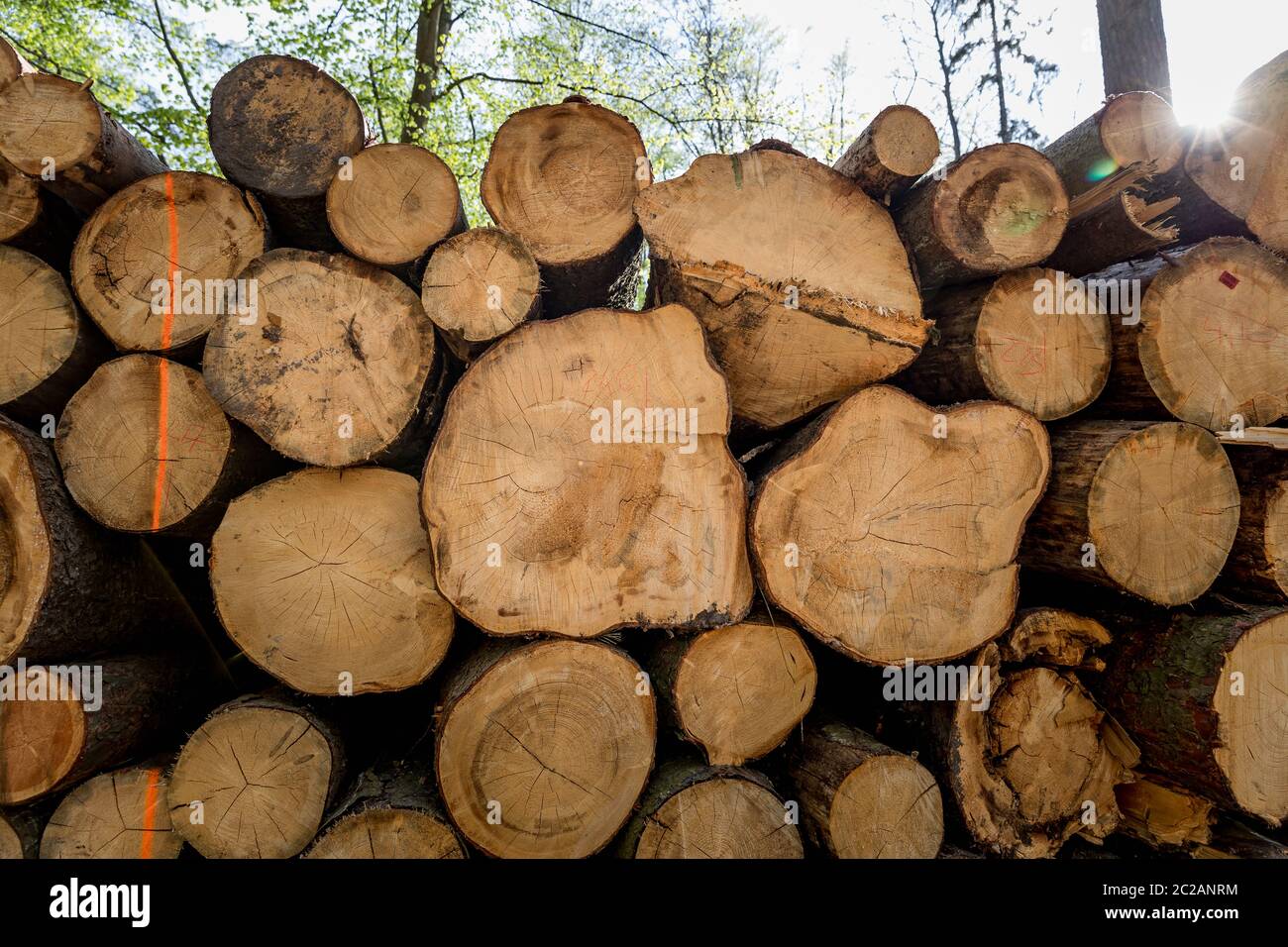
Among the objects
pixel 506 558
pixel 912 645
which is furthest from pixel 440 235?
pixel 912 645

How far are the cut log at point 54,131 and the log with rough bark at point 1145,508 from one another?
357 cm

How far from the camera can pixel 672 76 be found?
31.8 ft

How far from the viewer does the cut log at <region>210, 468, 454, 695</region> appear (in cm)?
219

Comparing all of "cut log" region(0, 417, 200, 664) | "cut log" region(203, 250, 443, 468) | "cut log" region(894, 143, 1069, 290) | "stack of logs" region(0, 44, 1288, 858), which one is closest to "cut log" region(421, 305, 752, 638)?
"stack of logs" region(0, 44, 1288, 858)

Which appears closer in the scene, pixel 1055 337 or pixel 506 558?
pixel 506 558

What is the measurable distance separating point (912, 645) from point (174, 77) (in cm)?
1065

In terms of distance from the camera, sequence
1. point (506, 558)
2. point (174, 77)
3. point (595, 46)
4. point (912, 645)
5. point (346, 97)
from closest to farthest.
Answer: point (506, 558)
point (912, 645)
point (346, 97)
point (174, 77)
point (595, 46)

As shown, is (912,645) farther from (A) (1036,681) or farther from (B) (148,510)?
(B) (148,510)

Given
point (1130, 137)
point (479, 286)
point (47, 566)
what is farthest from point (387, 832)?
point (1130, 137)

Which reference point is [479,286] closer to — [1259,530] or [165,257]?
[165,257]

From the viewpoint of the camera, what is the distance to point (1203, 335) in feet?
7.80

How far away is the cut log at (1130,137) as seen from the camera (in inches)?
96.2

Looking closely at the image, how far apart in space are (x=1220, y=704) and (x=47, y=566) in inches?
152

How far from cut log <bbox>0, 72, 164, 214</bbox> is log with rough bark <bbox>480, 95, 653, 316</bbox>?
1.42m
